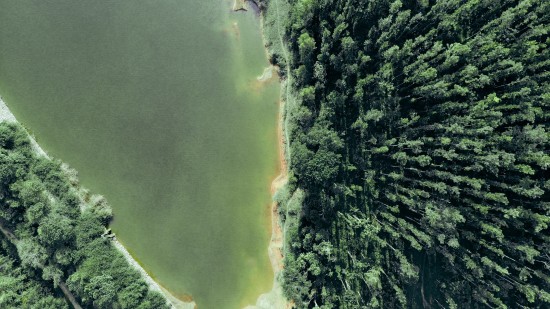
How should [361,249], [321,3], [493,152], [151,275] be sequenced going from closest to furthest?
[493,152] < [321,3] < [361,249] < [151,275]

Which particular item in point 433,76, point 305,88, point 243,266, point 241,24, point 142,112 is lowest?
point 243,266

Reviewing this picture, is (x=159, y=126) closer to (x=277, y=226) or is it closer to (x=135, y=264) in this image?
(x=135, y=264)

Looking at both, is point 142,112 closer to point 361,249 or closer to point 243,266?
point 243,266

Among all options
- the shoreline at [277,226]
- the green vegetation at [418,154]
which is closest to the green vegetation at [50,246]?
the shoreline at [277,226]

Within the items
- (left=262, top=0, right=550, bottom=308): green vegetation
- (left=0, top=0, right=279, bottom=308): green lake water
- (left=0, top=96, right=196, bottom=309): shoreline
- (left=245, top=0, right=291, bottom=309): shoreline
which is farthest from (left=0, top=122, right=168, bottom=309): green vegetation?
(left=262, top=0, right=550, bottom=308): green vegetation

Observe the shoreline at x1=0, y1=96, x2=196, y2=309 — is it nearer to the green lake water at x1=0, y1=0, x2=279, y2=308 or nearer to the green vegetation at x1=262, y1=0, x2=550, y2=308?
the green lake water at x1=0, y1=0, x2=279, y2=308

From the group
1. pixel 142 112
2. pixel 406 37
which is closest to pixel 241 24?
pixel 142 112
